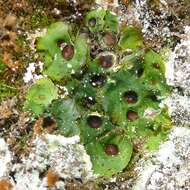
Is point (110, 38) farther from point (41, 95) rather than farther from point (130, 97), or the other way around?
point (41, 95)

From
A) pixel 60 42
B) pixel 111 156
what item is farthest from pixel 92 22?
pixel 111 156

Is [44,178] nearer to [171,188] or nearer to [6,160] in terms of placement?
[6,160]

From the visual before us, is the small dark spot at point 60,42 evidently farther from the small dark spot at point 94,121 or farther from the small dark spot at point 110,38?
the small dark spot at point 94,121

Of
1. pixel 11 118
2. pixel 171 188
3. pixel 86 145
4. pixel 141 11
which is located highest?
pixel 141 11

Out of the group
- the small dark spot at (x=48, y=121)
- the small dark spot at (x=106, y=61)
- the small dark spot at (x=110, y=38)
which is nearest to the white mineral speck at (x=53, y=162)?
the small dark spot at (x=48, y=121)

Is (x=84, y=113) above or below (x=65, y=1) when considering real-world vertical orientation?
below

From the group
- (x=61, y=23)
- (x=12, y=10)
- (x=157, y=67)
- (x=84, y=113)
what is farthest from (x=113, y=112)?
(x=12, y=10)

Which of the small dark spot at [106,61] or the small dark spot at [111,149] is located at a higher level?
the small dark spot at [106,61]
